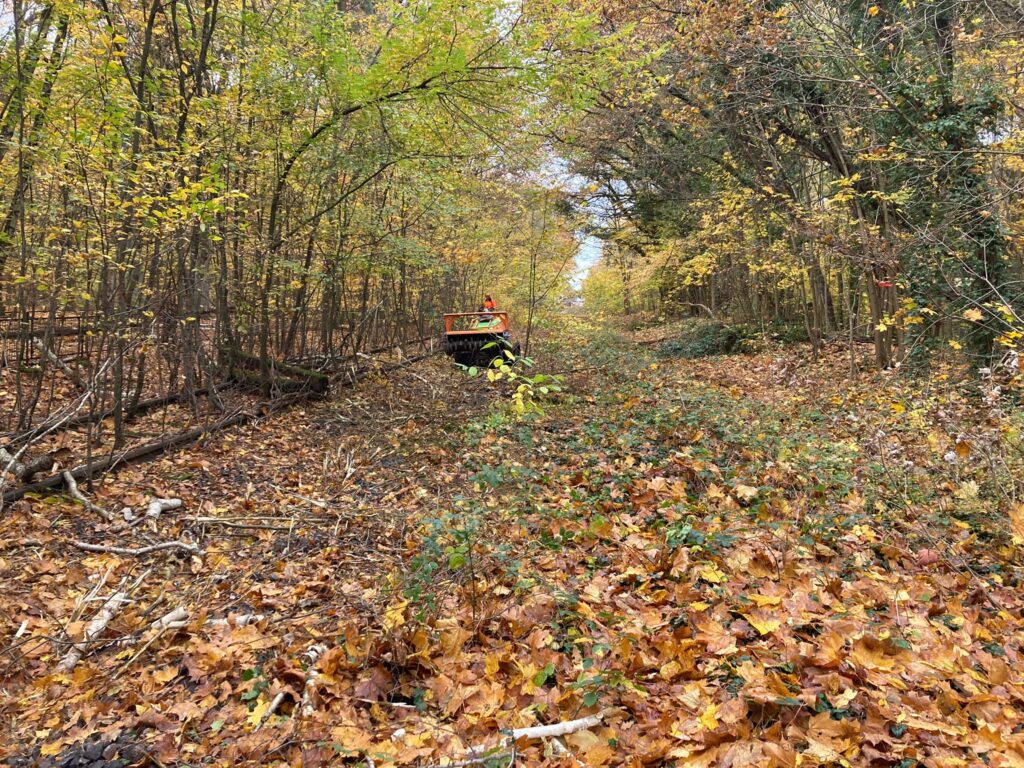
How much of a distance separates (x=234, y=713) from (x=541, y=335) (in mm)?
16135

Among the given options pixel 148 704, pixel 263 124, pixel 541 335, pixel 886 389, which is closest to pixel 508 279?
pixel 541 335

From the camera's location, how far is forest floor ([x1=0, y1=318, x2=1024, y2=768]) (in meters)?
2.39

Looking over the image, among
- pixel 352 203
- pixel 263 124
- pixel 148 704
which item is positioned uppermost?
pixel 263 124

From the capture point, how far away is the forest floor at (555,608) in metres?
2.39

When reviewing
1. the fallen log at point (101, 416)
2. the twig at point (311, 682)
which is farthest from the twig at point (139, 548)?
the twig at point (311, 682)

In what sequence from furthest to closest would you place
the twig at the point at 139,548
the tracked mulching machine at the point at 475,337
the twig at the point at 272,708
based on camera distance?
the tracked mulching machine at the point at 475,337, the twig at the point at 139,548, the twig at the point at 272,708

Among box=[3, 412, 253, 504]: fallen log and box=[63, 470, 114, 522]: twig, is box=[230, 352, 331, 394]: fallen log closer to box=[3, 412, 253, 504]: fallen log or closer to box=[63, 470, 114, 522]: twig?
box=[3, 412, 253, 504]: fallen log

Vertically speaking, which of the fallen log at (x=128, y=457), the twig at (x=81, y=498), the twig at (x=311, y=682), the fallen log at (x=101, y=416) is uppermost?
the fallen log at (x=101, y=416)

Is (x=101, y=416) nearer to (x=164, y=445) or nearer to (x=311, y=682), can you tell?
(x=164, y=445)

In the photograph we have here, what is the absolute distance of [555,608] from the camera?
351 centimetres

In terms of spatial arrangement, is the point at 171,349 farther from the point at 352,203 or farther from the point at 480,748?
the point at 480,748

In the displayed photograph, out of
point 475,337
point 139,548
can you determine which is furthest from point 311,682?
point 475,337

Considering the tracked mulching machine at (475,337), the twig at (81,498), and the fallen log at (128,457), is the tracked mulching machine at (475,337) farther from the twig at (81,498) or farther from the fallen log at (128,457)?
the twig at (81,498)

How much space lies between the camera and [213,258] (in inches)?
337
